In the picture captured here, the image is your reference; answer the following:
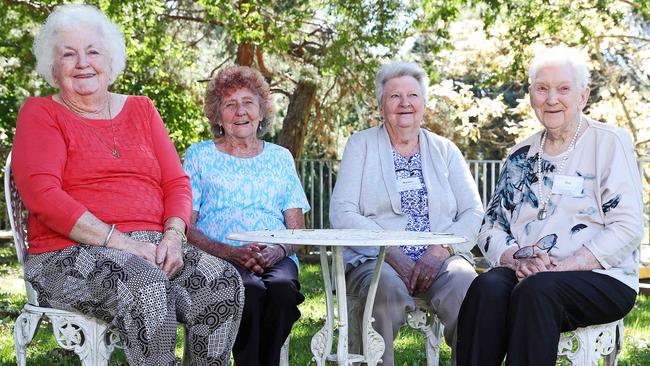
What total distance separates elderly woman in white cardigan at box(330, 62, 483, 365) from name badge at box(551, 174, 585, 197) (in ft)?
1.83

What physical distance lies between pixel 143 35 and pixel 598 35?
6.69 meters

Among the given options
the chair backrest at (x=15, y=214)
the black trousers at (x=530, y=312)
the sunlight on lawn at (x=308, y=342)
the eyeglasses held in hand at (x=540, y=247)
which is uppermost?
the chair backrest at (x=15, y=214)

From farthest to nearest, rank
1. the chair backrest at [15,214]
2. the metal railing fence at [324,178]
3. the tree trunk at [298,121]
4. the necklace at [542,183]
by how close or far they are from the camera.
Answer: the tree trunk at [298,121] → the metal railing fence at [324,178] → the necklace at [542,183] → the chair backrest at [15,214]

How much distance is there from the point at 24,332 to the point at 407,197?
182 cm

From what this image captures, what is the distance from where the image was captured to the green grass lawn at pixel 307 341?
4.43m

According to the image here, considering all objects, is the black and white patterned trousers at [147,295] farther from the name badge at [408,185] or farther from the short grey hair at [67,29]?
the name badge at [408,185]

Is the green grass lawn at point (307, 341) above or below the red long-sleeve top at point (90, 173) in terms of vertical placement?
below

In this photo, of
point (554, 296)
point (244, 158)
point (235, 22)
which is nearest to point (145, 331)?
point (244, 158)

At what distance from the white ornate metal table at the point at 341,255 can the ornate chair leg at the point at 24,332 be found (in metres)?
0.85

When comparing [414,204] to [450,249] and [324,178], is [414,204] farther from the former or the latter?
[324,178]

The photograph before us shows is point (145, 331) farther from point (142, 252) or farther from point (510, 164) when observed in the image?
point (510, 164)

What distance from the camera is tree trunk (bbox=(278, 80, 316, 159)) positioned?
11.0 metres

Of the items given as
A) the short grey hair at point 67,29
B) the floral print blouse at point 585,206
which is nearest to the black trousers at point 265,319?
the floral print blouse at point 585,206

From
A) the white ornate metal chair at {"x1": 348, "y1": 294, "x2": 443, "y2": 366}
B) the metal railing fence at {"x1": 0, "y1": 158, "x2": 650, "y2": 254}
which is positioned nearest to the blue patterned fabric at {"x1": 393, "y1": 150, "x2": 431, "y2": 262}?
the white ornate metal chair at {"x1": 348, "y1": 294, "x2": 443, "y2": 366}
